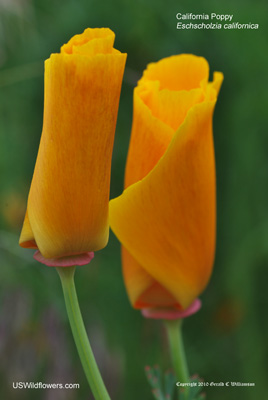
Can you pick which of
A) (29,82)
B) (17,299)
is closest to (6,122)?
(29,82)

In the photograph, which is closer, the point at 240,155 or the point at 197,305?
the point at 197,305

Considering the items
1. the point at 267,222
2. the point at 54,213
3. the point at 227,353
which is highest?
the point at 54,213

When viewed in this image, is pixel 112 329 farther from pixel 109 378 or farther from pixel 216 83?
pixel 216 83

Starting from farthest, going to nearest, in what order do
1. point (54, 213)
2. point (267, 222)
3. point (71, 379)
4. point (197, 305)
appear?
point (267, 222), point (71, 379), point (197, 305), point (54, 213)

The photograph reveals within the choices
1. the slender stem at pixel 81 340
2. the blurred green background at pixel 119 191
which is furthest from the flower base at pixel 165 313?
the blurred green background at pixel 119 191

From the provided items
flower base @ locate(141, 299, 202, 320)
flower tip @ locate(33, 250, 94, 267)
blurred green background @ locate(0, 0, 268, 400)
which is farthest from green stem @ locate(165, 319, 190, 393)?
blurred green background @ locate(0, 0, 268, 400)

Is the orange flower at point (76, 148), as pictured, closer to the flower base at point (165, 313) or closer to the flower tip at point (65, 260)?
the flower tip at point (65, 260)

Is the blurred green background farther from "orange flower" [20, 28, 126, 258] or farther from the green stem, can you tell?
"orange flower" [20, 28, 126, 258]
